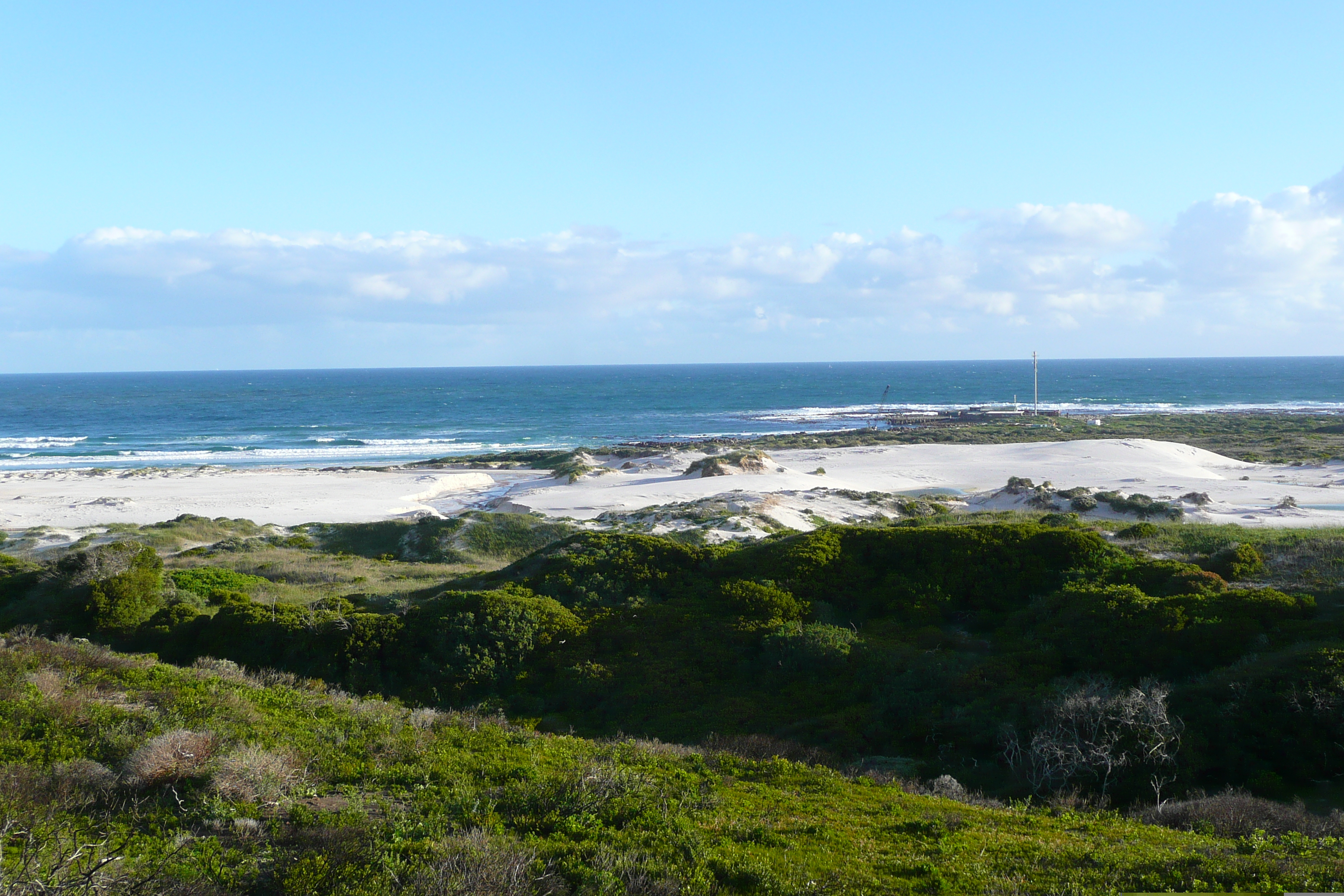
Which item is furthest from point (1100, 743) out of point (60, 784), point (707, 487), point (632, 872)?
point (707, 487)

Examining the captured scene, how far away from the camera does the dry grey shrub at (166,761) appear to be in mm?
6695

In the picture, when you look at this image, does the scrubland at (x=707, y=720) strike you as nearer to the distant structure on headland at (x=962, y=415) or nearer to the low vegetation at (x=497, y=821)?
the low vegetation at (x=497, y=821)

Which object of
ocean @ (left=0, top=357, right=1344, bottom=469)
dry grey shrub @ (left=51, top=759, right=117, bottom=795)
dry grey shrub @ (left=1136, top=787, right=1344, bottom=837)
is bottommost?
dry grey shrub @ (left=1136, top=787, right=1344, bottom=837)

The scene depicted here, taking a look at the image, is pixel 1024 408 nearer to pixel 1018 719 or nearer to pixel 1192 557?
pixel 1192 557

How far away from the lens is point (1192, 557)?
15055mm

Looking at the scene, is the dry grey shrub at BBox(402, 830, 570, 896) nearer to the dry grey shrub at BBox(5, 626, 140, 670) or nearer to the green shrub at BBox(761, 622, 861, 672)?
the green shrub at BBox(761, 622, 861, 672)

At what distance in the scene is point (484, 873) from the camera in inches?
207

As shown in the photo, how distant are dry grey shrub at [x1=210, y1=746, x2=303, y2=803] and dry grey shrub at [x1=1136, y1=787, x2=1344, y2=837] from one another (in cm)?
795

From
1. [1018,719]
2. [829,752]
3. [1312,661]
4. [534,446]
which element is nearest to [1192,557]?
[1312,661]

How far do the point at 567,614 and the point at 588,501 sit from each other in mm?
20164

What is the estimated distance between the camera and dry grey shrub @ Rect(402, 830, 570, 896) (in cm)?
509

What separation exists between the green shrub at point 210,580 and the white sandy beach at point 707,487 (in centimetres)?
1113

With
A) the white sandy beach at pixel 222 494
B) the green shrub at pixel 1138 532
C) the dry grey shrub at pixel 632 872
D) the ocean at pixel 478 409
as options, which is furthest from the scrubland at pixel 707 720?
the ocean at pixel 478 409

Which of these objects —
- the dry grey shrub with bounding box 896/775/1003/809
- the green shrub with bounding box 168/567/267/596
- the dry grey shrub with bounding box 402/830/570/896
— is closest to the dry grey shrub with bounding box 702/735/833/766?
the dry grey shrub with bounding box 896/775/1003/809
